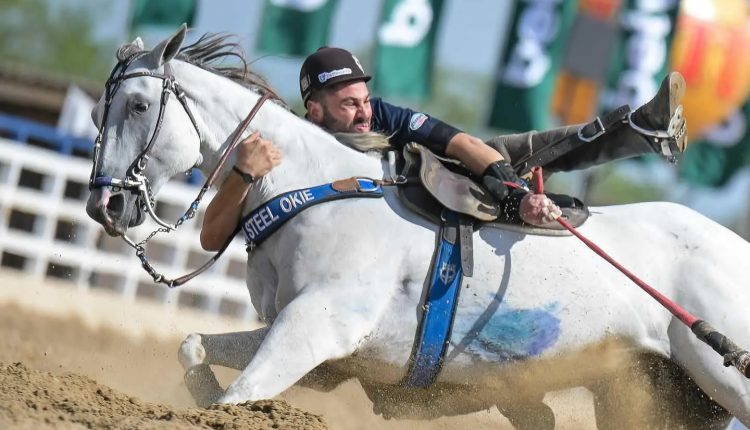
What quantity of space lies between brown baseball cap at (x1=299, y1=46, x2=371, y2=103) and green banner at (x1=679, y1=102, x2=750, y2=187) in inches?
539

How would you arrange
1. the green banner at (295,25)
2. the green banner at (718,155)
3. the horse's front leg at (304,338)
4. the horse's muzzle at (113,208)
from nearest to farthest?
1. the horse's front leg at (304,338)
2. the horse's muzzle at (113,208)
3. the green banner at (295,25)
4. the green banner at (718,155)

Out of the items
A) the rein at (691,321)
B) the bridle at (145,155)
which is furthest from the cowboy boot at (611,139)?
the bridle at (145,155)

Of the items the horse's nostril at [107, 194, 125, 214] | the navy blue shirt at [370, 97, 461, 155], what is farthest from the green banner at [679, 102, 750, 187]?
the horse's nostril at [107, 194, 125, 214]

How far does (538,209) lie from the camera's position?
199 inches

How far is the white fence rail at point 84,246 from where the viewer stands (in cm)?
1169

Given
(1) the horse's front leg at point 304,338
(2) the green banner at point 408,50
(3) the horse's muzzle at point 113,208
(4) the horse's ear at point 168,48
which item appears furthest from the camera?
(2) the green banner at point 408,50

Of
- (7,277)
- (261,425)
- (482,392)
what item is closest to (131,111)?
(261,425)

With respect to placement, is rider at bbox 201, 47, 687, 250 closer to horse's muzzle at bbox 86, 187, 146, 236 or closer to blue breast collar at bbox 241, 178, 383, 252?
blue breast collar at bbox 241, 178, 383, 252

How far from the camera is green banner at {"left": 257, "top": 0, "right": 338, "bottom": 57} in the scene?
16.0 m

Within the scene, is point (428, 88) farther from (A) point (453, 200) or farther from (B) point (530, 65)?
(A) point (453, 200)

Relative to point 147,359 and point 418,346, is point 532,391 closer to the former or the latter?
point 418,346

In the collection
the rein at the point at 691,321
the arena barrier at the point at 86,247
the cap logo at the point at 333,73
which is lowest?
the arena barrier at the point at 86,247

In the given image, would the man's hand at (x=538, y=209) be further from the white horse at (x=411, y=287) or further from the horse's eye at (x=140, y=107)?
the horse's eye at (x=140, y=107)

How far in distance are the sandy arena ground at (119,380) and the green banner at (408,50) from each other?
6036mm
